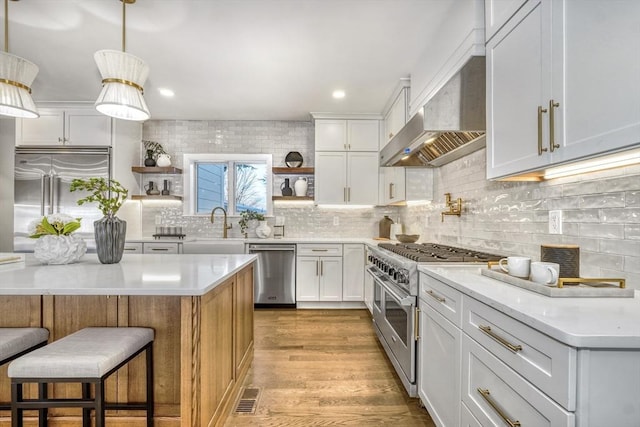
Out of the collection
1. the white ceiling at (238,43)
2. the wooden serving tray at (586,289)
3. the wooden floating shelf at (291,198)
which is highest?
the white ceiling at (238,43)

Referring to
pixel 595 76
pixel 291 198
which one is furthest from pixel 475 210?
pixel 291 198

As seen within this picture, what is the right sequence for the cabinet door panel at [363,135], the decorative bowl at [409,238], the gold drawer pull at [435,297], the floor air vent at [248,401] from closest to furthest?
1. the gold drawer pull at [435,297]
2. the floor air vent at [248,401]
3. the decorative bowl at [409,238]
4. the cabinet door panel at [363,135]

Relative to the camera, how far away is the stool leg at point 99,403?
47.9 inches

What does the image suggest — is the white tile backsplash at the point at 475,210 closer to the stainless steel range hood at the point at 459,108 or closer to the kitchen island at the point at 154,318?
the stainless steel range hood at the point at 459,108

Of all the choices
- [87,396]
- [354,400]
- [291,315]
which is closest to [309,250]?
[291,315]

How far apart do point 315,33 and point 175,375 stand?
2482 mm

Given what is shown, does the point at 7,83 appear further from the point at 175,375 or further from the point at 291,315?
the point at 291,315

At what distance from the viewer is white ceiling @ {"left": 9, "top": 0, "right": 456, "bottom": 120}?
2201 mm

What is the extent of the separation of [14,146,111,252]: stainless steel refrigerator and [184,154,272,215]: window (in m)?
1.20

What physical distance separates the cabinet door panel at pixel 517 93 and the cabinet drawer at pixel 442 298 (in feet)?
2.12

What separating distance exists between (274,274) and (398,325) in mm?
2187

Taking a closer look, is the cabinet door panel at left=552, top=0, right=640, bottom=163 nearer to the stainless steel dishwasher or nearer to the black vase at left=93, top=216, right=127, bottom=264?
the black vase at left=93, top=216, right=127, bottom=264


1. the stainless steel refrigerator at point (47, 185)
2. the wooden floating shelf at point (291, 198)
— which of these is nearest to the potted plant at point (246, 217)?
the wooden floating shelf at point (291, 198)

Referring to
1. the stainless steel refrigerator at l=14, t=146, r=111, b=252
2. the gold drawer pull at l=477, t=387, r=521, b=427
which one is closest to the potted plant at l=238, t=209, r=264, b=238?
the stainless steel refrigerator at l=14, t=146, r=111, b=252
